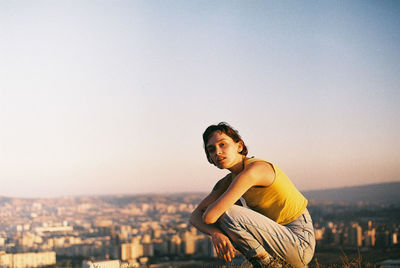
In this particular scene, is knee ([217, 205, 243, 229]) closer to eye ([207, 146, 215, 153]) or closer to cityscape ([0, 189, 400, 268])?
eye ([207, 146, 215, 153])

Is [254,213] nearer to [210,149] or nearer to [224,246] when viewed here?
[224,246]

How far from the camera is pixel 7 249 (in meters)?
9.19

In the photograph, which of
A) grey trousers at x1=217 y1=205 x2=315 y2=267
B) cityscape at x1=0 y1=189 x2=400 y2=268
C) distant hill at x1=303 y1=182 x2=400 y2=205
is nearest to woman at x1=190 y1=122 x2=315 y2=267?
grey trousers at x1=217 y1=205 x2=315 y2=267

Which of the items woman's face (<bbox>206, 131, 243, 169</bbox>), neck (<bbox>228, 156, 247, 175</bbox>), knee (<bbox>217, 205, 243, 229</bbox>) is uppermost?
woman's face (<bbox>206, 131, 243, 169</bbox>)

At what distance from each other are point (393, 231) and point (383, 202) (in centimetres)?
123

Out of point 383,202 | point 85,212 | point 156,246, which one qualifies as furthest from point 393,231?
point 85,212

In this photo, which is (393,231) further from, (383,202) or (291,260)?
(291,260)

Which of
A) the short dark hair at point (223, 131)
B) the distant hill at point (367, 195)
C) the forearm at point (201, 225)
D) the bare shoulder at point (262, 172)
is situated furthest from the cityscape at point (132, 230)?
the bare shoulder at point (262, 172)

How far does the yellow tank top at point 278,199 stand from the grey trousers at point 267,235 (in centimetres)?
3

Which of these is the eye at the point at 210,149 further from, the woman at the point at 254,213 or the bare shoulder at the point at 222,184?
the bare shoulder at the point at 222,184

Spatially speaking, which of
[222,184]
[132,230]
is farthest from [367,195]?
[222,184]

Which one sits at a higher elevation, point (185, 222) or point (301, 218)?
point (301, 218)

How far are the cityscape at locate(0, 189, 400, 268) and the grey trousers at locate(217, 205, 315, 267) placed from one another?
7.86 metres

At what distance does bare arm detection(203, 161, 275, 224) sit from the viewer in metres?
1.50
